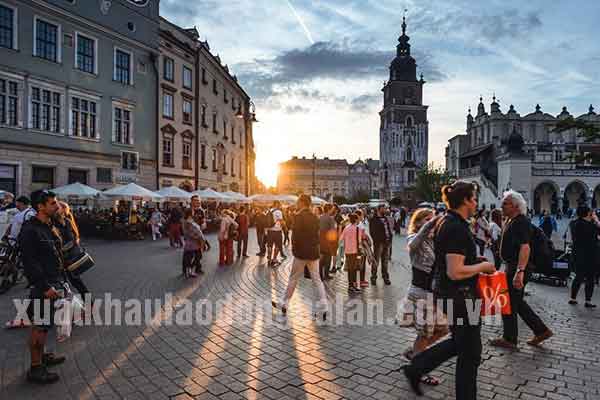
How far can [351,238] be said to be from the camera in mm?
9703

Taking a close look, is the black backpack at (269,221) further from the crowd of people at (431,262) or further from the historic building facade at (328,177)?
the historic building facade at (328,177)

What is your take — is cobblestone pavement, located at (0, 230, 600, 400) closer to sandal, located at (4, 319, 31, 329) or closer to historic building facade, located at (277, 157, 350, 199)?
sandal, located at (4, 319, 31, 329)

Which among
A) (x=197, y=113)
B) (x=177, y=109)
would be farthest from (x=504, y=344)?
(x=197, y=113)

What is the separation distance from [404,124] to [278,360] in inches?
4445

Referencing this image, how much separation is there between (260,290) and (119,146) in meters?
22.1

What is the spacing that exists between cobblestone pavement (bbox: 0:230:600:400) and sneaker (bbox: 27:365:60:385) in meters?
0.09

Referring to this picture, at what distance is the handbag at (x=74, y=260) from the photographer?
6184mm

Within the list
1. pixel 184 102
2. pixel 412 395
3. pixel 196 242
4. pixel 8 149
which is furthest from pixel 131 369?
pixel 184 102

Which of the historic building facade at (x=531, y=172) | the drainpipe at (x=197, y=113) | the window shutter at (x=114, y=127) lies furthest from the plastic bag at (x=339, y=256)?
the historic building facade at (x=531, y=172)

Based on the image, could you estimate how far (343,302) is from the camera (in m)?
8.38

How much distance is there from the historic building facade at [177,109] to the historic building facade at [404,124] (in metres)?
82.5

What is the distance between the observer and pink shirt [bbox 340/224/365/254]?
31.4ft

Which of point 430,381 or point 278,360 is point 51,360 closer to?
point 278,360

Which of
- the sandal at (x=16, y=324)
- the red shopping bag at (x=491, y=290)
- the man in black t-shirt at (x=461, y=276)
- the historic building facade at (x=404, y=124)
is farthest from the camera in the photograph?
the historic building facade at (x=404, y=124)
